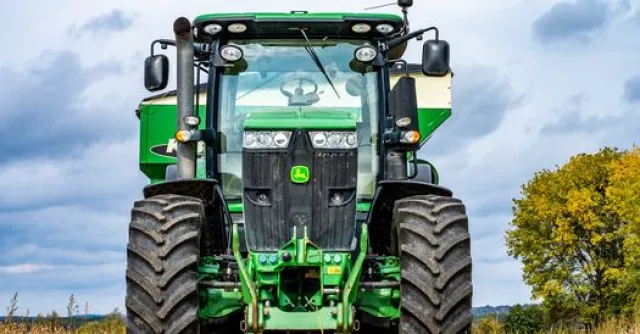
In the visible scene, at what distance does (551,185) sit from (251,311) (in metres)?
52.0

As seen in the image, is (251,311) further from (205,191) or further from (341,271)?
(205,191)

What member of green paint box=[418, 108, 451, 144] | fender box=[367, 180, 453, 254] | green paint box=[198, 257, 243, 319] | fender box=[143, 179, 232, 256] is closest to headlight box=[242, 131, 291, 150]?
fender box=[143, 179, 232, 256]

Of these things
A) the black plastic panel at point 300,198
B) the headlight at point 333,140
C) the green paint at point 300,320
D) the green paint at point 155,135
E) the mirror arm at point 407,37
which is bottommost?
the green paint at point 300,320

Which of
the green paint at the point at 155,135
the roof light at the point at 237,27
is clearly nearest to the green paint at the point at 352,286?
the roof light at the point at 237,27

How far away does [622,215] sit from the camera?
5400cm

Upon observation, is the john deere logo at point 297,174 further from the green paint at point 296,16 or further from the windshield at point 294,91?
the green paint at point 296,16

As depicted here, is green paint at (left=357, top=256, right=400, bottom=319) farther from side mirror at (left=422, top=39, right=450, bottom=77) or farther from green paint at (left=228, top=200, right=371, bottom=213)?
side mirror at (left=422, top=39, right=450, bottom=77)

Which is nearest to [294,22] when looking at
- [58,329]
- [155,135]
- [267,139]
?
[267,139]

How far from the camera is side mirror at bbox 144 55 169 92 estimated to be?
9.77 m

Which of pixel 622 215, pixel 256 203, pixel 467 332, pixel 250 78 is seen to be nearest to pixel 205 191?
pixel 256 203

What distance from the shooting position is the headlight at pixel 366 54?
9.70 m

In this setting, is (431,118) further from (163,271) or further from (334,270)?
(163,271)

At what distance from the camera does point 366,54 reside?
9719mm

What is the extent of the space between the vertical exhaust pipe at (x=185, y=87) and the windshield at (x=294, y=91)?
0.91 feet
